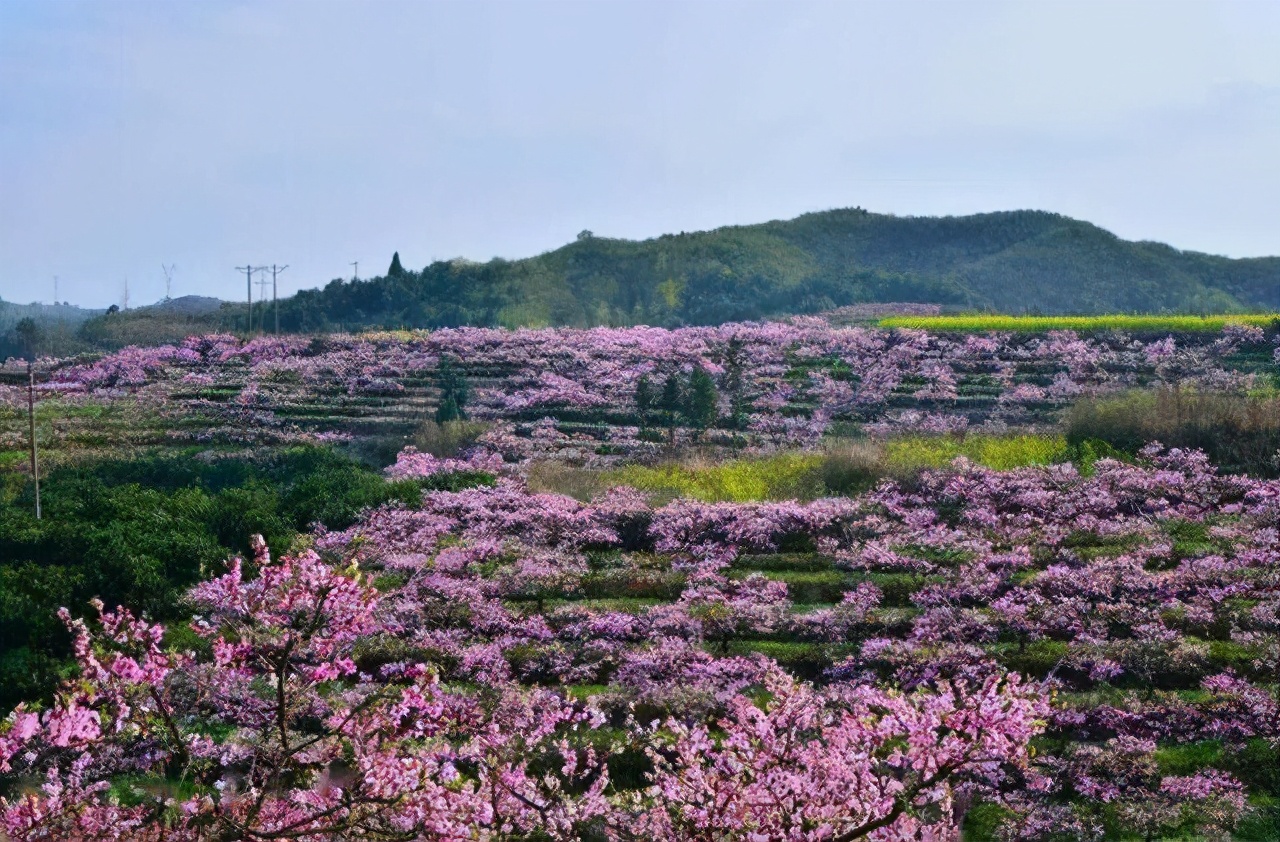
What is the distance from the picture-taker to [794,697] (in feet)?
26.1

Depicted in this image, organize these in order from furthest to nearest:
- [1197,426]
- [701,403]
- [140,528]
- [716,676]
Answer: [701,403] → [1197,426] → [140,528] → [716,676]

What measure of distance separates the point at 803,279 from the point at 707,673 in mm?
75244

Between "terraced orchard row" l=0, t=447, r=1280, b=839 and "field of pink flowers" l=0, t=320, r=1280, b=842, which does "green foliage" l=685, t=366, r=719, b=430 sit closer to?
"field of pink flowers" l=0, t=320, r=1280, b=842

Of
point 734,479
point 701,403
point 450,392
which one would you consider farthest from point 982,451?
point 450,392

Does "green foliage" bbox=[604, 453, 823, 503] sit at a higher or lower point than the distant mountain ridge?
lower

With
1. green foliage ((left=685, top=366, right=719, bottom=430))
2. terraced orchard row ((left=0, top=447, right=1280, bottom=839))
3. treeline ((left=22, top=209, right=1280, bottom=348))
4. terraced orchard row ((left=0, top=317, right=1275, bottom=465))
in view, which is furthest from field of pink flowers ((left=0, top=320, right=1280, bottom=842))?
treeline ((left=22, top=209, right=1280, bottom=348))

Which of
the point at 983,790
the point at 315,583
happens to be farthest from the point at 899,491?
the point at 315,583

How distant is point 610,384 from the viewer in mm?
50781

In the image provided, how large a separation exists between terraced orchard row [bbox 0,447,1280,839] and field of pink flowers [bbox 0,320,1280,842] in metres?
0.06

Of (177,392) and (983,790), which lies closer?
(983,790)

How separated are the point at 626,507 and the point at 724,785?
69.0ft

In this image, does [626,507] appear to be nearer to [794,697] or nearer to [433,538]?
[433,538]

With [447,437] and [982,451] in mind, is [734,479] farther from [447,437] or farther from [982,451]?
[447,437]

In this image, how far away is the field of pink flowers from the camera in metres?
6.91
